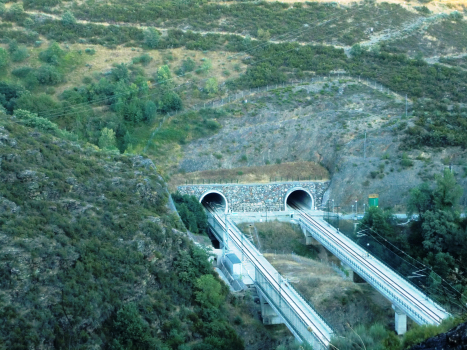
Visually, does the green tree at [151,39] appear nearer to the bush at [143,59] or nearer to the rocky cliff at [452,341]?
the bush at [143,59]

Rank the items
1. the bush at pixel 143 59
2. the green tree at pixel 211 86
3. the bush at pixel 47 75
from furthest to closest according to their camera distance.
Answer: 1. the bush at pixel 143 59
2. the green tree at pixel 211 86
3. the bush at pixel 47 75

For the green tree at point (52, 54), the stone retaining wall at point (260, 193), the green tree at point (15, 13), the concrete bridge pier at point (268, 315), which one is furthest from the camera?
the green tree at point (15, 13)

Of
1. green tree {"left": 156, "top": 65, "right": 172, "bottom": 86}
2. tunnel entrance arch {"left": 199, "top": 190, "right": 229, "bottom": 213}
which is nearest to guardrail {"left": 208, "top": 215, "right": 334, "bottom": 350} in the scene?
tunnel entrance arch {"left": 199, "top": 190, "right": 229, "bottom": 213}

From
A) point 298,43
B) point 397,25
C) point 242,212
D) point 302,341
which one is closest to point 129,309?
point 302,341

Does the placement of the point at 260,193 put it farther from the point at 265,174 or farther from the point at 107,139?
the point at 107,139

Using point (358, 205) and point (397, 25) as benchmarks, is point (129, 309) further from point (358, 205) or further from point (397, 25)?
point (397, 25)

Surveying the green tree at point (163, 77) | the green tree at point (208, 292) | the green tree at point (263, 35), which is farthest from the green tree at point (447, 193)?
the green tree at point (263, 35)
